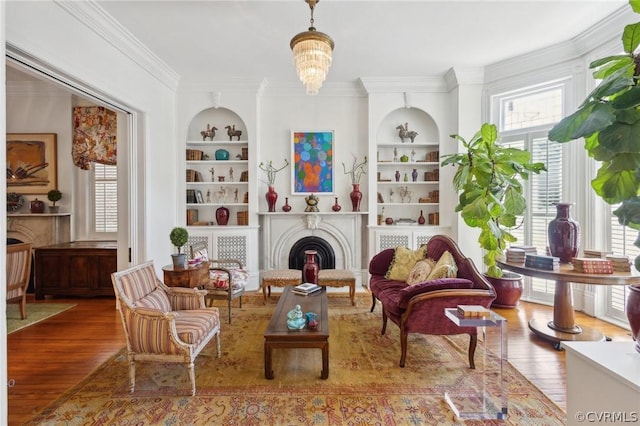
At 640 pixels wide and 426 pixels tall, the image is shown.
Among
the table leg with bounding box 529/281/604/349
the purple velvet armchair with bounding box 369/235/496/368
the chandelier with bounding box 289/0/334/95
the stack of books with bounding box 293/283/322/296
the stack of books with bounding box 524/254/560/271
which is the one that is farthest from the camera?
the stack of books with bounding box 293/283/322/296

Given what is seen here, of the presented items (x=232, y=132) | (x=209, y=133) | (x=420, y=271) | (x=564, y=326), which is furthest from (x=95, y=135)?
(x=564, y=326)

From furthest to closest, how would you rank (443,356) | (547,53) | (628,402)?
(547,53) < (443,356) < (628,402)

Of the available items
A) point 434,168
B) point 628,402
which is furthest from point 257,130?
point 628,402

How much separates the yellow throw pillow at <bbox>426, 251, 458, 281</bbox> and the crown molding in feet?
13.9

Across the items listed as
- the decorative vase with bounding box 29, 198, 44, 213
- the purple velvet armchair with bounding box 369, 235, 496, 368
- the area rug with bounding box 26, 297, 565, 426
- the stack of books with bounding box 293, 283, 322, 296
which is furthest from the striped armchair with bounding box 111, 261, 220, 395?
the decorative vase with bounding box 29, 198, 44, 213

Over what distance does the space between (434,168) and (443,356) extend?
3414 mm

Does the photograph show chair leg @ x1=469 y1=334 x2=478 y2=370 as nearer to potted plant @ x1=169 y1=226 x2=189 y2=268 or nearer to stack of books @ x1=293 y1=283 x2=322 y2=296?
stack of books @ x1=293 y1=283 x2=322 y2=296

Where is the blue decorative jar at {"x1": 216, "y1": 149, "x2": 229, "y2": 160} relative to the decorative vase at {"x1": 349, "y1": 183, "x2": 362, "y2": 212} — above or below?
above

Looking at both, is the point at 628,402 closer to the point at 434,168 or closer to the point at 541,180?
the point at 541,180

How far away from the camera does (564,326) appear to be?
3408mm

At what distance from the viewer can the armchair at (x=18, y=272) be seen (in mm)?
3807

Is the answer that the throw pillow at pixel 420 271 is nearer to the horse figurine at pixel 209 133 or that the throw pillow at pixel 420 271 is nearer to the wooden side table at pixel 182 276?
the wooden side table at pixel 182 276

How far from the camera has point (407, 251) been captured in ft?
13.2

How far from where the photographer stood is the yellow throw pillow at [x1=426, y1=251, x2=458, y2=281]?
308cm
